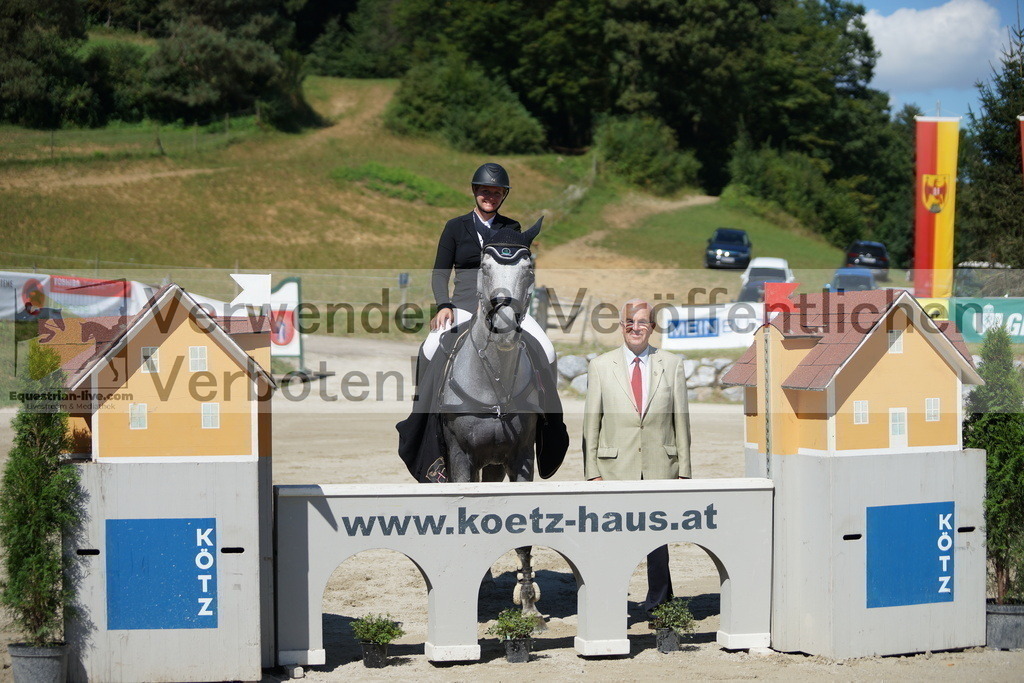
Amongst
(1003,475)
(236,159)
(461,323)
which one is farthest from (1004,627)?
(236,159)

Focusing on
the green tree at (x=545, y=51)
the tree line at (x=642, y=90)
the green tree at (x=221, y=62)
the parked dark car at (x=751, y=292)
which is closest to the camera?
the parked dark car at (x=751, y=292)

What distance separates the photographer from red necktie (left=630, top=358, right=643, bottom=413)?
612 cm

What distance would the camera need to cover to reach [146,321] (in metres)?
4.92

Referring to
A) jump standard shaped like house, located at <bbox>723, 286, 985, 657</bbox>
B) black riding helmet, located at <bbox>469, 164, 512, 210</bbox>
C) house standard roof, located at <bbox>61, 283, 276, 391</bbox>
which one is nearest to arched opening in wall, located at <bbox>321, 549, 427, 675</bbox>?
house standard roof, located at <bbox>61, 283, 276, 391</bbox>

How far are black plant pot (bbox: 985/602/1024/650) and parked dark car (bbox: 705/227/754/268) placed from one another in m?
27.0

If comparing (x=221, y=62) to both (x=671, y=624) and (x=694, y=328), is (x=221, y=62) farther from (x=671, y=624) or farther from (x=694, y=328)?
(x=671, y=624)

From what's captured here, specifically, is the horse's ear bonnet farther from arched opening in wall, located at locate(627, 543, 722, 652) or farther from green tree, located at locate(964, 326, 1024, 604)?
green tree, located at locate(964, 326, 1024, 604)

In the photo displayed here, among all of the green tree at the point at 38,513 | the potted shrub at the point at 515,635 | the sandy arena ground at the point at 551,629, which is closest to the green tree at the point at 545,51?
the sandy arena ground at the point at 551,629

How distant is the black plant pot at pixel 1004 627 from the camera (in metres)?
5.71

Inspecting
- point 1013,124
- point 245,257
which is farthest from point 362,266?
point 1013,124

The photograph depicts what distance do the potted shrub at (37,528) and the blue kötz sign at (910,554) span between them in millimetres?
4294

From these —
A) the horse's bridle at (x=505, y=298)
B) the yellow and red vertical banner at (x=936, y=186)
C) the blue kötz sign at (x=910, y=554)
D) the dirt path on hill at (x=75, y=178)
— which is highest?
the dirt path on hill at (x=75, y=178)

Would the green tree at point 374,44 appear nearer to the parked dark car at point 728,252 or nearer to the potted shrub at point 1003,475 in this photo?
the parked dark car at point 728,252

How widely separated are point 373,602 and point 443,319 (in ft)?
6.89
